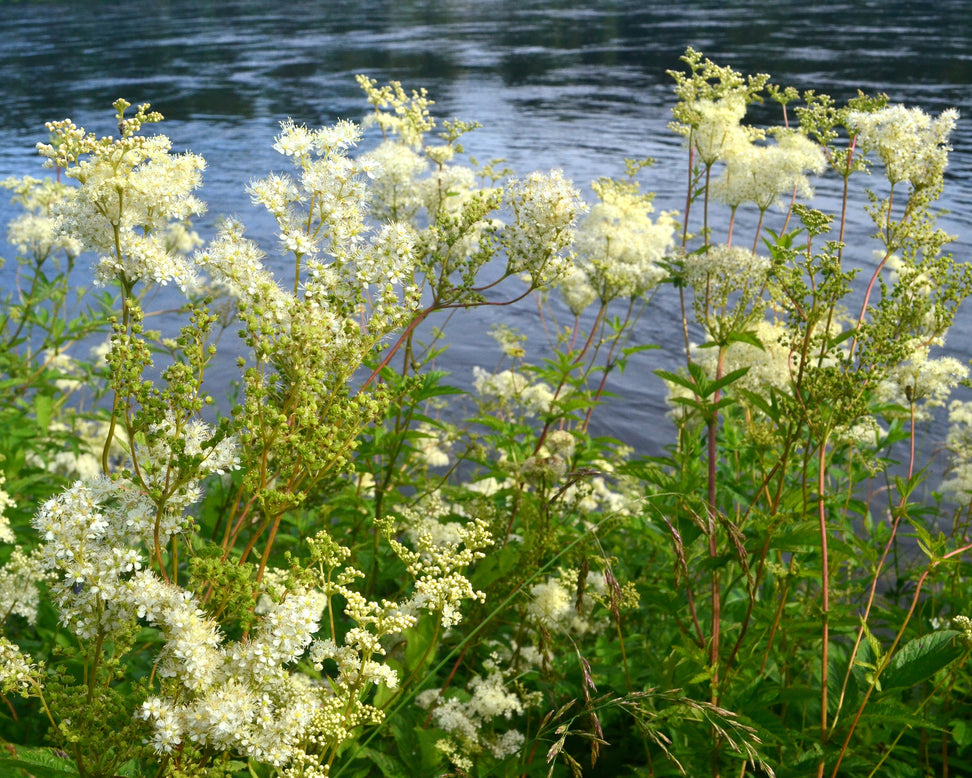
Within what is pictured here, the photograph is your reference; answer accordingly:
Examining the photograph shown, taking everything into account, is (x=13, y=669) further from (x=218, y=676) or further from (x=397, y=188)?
(x=397, y=188)

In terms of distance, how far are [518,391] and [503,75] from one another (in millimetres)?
24376

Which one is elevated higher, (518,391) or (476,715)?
(518,391)

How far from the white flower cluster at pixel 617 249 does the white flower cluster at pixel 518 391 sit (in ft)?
2.13

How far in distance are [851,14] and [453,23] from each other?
1912 cm

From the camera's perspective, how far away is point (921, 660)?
2.52m

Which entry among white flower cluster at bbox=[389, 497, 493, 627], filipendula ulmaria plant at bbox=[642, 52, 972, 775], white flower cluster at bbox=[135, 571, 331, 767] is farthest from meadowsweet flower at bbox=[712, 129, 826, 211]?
white flower cluster at bbox=[135, 571, 331, 767]

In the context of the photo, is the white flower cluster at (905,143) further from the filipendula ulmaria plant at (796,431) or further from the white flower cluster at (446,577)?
the white flower cluster at (446,577)

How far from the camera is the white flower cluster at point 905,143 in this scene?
3498 mm

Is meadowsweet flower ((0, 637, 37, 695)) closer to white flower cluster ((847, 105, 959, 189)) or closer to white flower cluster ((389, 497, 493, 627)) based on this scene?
white flower cluster ((389, 497, 493, 627))

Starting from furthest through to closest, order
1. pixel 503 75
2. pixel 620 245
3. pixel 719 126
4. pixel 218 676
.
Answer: pixel 503 75
pixel 620 245
pixel 719 126
pixel 218 676

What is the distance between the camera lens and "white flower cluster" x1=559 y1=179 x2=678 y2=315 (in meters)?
4.83

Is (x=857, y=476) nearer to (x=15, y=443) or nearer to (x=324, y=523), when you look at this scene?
(x=324, y=523)

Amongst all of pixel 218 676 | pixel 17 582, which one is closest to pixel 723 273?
pixel 218 676

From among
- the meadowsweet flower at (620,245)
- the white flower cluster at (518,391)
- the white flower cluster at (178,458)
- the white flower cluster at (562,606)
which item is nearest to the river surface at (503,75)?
the white flower cluster at (518,391)
